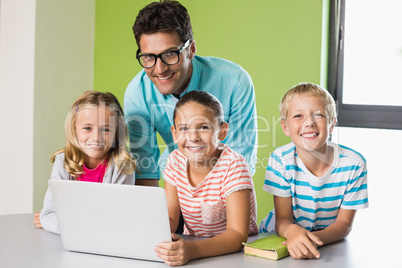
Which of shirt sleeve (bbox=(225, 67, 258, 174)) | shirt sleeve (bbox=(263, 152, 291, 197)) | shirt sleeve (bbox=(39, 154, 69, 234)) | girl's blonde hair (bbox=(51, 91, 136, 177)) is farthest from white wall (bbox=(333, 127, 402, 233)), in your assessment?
shirt sleeve (bbox=(39, 154, 69, 234))

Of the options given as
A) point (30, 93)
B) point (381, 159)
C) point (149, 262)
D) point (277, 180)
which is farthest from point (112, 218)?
point (381, 159)

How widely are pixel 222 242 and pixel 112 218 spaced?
28 centimetres

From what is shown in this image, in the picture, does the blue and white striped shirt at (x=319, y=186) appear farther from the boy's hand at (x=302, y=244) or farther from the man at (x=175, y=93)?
the man at (x=175, y=93)

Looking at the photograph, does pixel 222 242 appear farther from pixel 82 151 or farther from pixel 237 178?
pixel 82 151

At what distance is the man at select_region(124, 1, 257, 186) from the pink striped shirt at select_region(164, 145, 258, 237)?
1.40ft

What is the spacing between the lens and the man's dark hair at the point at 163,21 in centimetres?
175

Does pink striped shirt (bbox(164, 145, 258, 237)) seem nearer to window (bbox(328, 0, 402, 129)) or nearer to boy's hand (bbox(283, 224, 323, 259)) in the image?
boy's hand (bbox(283, 224, 323, 259))

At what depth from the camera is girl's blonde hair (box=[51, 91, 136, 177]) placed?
5.53 feet

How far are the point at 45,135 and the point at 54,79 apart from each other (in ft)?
1.06

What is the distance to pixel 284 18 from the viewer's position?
2633 mm

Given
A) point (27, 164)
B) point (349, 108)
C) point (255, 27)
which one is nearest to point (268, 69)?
point (255, 27)

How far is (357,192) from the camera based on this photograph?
1509mm

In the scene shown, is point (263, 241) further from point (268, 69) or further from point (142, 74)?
point (268, 69)

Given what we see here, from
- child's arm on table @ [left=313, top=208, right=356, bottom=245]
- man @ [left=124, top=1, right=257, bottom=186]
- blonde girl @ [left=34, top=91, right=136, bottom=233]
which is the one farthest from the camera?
man @ [left=124, top=1, right=257, bottom=186]
